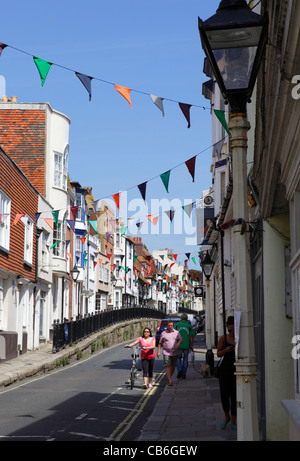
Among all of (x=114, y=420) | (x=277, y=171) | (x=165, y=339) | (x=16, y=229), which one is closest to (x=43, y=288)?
(x=16, y=229)

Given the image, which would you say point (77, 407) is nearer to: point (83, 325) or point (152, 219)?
point (152, 219)

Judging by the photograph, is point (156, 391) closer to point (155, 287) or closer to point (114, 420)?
point (114, 420)

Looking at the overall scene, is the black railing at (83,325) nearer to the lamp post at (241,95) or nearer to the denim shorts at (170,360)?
the denim shorts at (170,360)

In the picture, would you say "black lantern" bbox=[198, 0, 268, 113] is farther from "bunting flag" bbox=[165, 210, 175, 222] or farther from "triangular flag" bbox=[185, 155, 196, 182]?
"bunting flag" bbox=[165, 210, 175, 222]

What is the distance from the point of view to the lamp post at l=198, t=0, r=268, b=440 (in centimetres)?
507

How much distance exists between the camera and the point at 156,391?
16.7 m

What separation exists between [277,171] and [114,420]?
635cm

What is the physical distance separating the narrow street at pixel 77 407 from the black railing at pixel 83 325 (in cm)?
437

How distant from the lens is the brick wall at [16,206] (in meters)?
23.3

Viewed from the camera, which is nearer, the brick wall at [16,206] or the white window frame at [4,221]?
the white window frame at [4,221]

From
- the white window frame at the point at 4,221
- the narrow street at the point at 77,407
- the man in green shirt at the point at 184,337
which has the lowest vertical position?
the narrow street at the point at 77,407

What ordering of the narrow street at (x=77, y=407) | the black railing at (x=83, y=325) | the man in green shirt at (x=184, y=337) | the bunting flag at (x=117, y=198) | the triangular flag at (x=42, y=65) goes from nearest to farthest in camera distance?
the narrow street at (x=77, y=407)
the triangular flag at (x=42, y=65)
the man in green shirt at (x=184, y=337)
the bunting flag at (x=117, y=198)
the black railing at (x=83, y=325)

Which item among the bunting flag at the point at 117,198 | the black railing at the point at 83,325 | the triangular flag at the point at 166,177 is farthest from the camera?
the black railing at the point at 83,325

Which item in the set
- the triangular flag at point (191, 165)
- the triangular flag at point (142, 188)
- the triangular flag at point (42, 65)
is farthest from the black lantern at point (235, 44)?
the triangular flag at point (142, 188)
